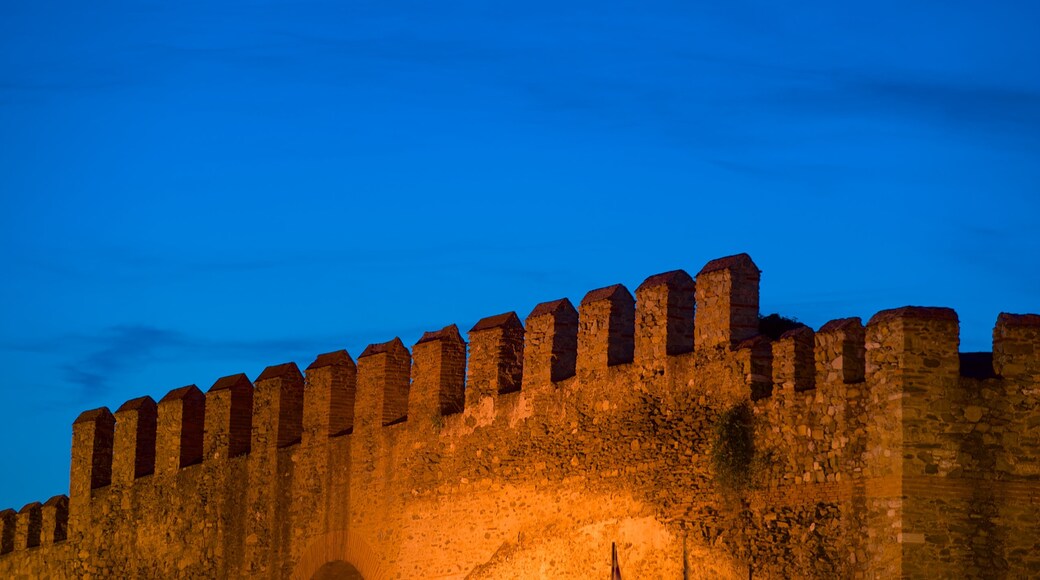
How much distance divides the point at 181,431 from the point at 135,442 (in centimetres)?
118

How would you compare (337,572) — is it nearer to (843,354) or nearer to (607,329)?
(607,329)

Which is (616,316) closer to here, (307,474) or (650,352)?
(650,352)

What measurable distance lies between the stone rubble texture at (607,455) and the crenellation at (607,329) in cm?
2

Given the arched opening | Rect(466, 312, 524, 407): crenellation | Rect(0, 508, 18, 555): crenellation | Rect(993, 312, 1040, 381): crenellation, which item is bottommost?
the arched opening

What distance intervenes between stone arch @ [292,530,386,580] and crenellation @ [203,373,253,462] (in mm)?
1965

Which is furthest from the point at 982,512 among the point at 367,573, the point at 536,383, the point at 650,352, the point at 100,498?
the point at 100,498

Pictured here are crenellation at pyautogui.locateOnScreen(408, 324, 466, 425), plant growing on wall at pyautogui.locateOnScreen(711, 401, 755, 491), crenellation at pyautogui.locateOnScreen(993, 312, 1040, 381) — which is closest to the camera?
crenellation at pyautogui.locateOnScreen(993, 312, 1040, 381)

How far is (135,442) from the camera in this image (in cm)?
2252

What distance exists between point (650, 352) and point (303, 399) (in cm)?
573

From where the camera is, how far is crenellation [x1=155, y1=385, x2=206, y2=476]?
21625 mm

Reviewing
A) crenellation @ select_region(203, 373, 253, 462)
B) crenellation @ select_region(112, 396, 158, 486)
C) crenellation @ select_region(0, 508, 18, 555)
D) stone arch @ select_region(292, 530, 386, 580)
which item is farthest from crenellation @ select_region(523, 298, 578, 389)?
crenellation @ select_region(0, 508, 18, 555)

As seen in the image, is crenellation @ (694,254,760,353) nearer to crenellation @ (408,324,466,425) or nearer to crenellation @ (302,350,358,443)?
crenellation @ (408,324,466,425)

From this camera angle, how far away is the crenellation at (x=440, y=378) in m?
18.1

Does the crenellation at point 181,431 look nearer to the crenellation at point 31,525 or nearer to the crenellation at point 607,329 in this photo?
the crenellation at point 31,525
